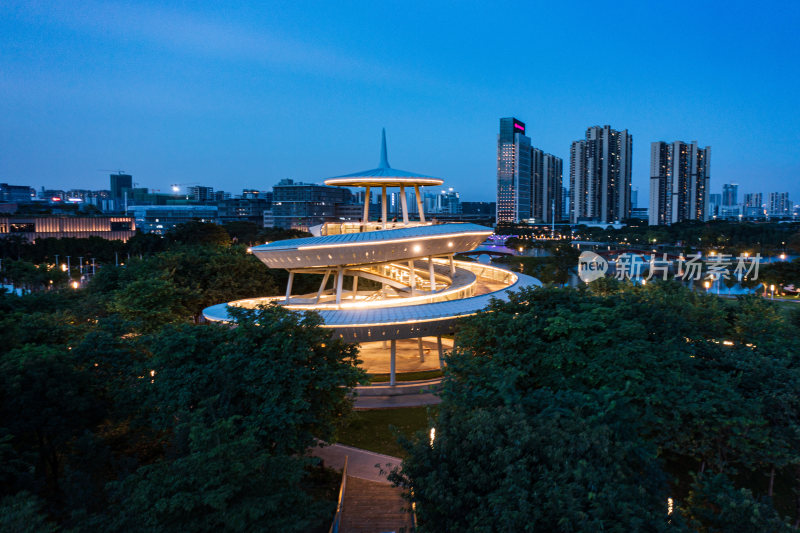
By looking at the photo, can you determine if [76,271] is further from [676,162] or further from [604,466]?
[676,162]

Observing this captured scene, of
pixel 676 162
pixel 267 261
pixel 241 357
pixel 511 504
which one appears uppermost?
pixel 676 162

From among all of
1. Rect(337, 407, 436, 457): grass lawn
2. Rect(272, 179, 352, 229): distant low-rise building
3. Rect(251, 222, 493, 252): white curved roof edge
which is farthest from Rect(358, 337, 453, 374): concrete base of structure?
Rect(272, 179, 352, 229): distant low-rise building

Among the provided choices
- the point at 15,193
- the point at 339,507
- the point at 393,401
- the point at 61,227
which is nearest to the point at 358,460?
the point at 339,507

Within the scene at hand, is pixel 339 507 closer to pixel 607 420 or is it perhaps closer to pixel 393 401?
pixel 607 420

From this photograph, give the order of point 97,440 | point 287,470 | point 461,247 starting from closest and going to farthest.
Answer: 1. point 287,470
2. point 97,440
3. point 461,247

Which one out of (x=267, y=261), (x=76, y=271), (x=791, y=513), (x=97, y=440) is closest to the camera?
(x=97, y=440)

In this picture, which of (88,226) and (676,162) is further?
(676,162)

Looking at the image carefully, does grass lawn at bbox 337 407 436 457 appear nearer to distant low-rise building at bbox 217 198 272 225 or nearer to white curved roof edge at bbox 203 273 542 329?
white curved roof edge at bbox 203 273 542 329

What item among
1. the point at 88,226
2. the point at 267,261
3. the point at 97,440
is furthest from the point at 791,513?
the point at 88,226

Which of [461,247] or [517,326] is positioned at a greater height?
[461,247]
